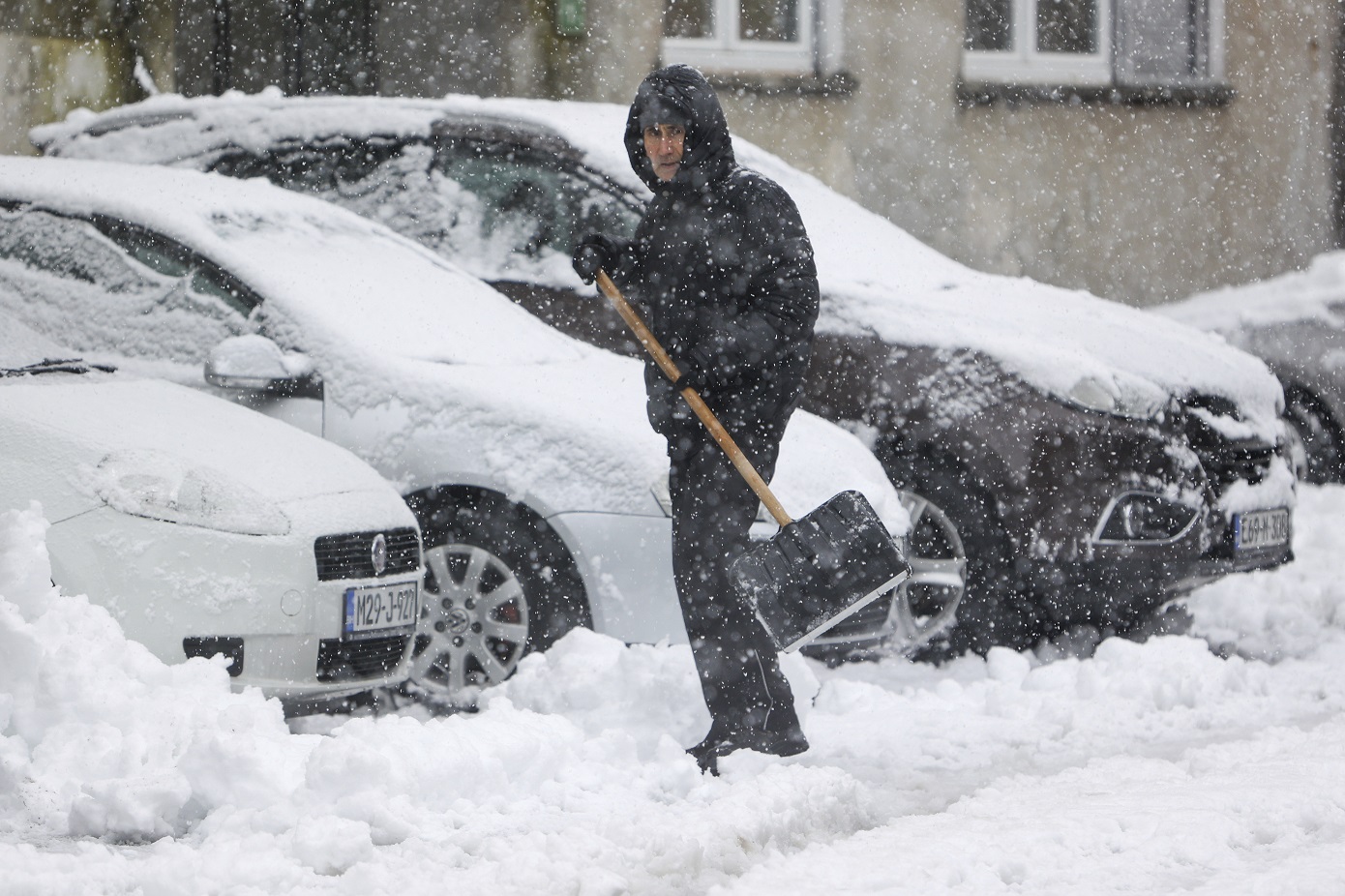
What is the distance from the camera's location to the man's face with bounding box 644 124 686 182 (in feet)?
17.0

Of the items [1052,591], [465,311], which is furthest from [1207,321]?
[465,311]

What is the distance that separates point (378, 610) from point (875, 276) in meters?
3.09

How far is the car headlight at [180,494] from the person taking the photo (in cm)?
492

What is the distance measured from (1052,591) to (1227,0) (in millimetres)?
9543

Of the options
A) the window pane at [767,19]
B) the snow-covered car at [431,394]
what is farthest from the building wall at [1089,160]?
the snow-covered car at [431,394]

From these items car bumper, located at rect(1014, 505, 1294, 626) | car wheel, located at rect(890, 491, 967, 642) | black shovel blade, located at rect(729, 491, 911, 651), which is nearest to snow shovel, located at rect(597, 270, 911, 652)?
black shovel blade, located at rect(729, 491, 911, 651)

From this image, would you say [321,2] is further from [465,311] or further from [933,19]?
[465,311]

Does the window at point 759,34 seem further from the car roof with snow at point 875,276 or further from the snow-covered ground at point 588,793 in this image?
the snow-covered ground at point 588,793

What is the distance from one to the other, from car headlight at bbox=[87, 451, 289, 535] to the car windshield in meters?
1.04

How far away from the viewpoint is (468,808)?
177 inches

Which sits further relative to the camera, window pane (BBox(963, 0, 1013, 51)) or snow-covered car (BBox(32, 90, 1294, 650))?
window pane (BBox(963, 0, 1013, 51))

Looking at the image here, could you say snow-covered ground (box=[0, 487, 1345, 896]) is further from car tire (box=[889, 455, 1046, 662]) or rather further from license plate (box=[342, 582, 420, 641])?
car tire (box=[889, 455, 1046, 662])

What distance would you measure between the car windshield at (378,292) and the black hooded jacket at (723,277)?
121 cm

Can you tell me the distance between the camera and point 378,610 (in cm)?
535
